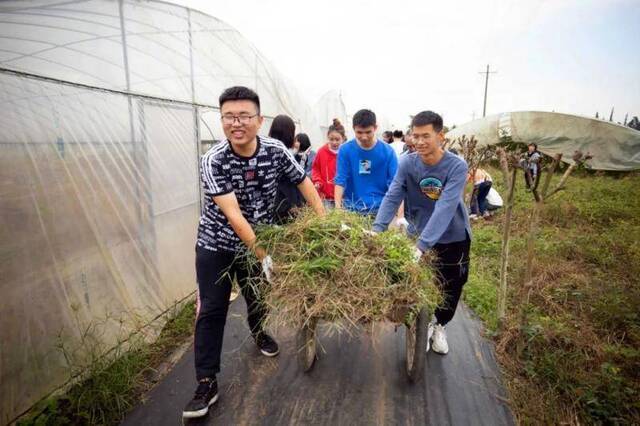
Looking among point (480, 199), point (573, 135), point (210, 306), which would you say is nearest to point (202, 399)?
point (210, 306)

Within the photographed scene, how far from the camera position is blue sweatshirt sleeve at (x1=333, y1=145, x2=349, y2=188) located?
3.52 metres

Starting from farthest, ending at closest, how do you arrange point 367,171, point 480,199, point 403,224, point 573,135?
point 573,135, point 480,199, point 367,171, point 403,224

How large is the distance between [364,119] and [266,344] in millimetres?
2229

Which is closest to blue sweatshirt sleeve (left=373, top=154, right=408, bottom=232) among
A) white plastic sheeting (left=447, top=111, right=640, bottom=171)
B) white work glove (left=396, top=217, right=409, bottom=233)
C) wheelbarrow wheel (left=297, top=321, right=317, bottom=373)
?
white work glove (left=396, top=217, right=409, bottom=233)

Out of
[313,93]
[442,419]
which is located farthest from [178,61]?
[313,93]

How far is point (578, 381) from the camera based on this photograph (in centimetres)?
246

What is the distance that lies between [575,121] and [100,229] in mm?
17089

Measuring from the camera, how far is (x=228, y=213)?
2119mm

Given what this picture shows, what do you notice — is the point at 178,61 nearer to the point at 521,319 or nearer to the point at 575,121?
the point at 521,319

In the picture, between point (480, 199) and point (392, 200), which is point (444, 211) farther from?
point (480, 199)

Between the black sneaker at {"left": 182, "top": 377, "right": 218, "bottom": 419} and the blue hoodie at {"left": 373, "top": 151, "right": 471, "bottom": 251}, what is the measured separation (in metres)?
1.62

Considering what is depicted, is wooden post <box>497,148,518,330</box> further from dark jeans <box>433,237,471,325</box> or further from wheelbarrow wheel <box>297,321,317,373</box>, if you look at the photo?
wheelbarrow wheel <box>297,321,317,373</box>

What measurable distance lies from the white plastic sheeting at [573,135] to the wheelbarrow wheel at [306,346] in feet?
41.9

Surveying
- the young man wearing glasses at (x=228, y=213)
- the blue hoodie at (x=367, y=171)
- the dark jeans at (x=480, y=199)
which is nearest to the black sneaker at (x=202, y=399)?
the young man wearing glasses at (x=228, y=213)
